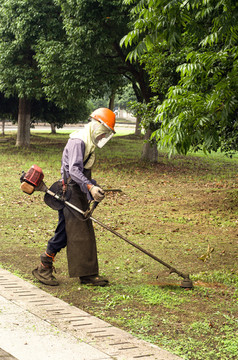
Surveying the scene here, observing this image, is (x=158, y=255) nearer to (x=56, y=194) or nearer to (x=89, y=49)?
(x=56, y=194)

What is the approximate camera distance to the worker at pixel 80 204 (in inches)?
224

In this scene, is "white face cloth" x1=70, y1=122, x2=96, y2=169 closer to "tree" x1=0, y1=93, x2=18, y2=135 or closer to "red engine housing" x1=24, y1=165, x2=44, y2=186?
"red engine housing" x1=24, y1=165, x2=44, y2=186

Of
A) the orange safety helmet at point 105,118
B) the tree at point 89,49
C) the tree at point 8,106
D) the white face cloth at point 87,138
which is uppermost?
the tree at point 89,49

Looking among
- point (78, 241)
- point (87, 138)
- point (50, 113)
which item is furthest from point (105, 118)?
Answer: point (50, 113)

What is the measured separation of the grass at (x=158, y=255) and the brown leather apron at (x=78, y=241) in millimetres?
255

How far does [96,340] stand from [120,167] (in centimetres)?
1623

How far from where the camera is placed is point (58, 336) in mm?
4215

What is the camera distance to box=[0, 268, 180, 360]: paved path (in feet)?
12.9

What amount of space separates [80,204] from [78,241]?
0.42 meters

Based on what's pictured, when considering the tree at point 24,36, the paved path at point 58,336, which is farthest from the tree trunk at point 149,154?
the paved path at point 58,336

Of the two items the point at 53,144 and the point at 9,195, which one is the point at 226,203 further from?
A: the point at 53,144

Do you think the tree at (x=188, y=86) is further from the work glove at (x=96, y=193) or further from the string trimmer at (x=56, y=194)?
the string trimmer at (x=56, y=194)

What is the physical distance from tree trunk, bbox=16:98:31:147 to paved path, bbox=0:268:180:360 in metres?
23.7

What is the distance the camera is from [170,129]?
5.75 metres
